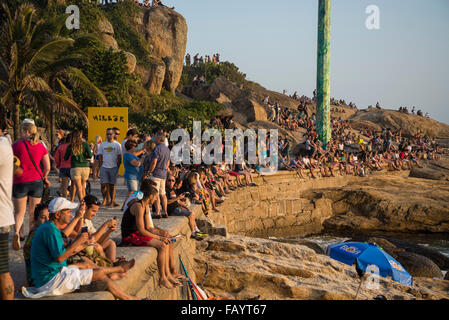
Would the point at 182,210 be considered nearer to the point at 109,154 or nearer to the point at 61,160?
the point at 109,154

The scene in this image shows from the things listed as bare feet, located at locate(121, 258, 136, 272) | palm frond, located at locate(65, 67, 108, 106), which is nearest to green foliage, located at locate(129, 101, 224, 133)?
palm frond, located at locate(65, 67, 108, 106)

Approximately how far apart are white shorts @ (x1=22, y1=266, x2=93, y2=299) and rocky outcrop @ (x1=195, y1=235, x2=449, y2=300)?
2.59m

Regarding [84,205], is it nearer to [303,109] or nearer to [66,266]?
[66,266]

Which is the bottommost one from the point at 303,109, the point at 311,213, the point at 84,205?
the point at 311,213

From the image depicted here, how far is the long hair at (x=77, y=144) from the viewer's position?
8.34 m

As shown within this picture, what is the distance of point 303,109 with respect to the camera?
3619 cm

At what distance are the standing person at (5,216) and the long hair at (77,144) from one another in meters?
4.49

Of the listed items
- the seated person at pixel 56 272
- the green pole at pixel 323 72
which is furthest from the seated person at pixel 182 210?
the green pole at pixel 323 72

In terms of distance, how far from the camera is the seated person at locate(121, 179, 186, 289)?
576cm

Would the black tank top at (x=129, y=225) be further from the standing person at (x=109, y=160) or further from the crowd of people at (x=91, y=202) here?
the standing person at (x=109, y=160)

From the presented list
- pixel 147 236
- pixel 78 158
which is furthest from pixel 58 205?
pixel 78 158
